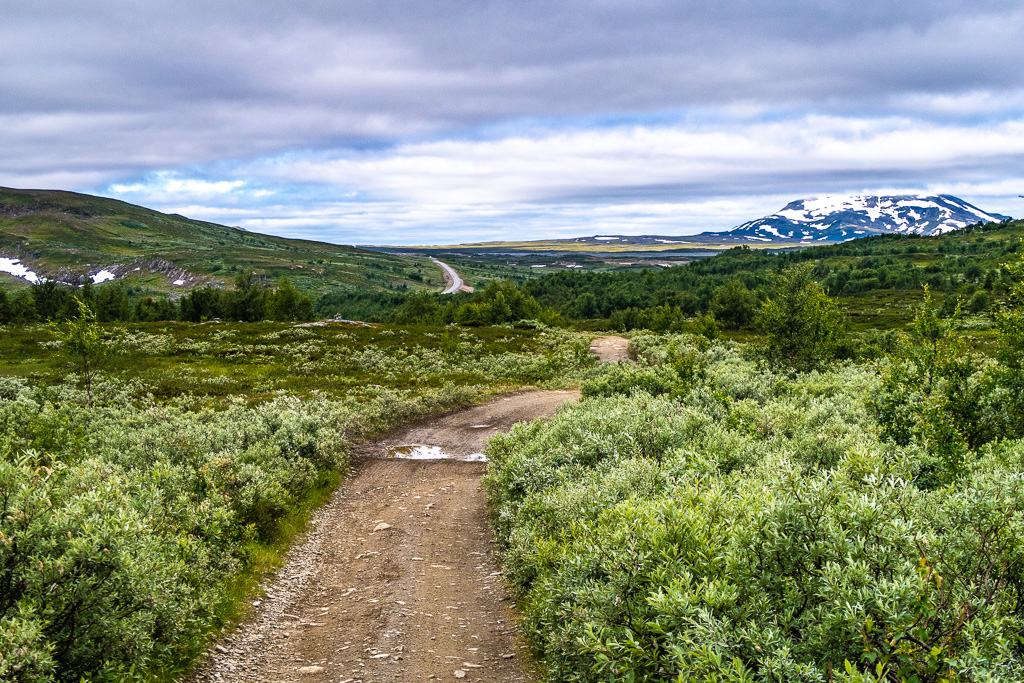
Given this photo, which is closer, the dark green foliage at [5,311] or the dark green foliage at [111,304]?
the dark green foliage at [5,311]

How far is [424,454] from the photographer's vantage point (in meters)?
20.3

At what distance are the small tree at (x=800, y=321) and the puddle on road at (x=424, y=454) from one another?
57.5 ft

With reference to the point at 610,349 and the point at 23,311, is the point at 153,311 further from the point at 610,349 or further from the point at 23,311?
the point at 610,349

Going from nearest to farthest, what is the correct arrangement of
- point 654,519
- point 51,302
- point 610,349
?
point 654,519 < point 610,349 < point 51,302

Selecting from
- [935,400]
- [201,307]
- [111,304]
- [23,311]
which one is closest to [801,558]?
[935,400]

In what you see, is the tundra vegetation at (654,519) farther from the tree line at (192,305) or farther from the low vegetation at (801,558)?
the tree line at (192,305)

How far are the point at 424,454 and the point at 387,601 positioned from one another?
34.0ft

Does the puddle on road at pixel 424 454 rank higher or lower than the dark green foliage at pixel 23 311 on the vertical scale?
lower

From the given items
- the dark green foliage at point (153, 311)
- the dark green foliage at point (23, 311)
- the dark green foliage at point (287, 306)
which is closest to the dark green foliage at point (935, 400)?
the dark green foliage at point (23, 311)

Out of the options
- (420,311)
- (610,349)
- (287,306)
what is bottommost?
(610,349)

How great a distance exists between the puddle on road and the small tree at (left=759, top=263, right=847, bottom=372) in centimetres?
1752

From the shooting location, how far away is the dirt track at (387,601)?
8109 mm

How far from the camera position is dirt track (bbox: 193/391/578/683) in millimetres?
8109

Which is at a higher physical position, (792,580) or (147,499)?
(792,580)
